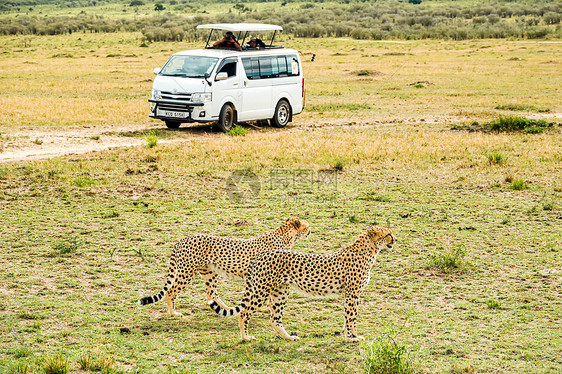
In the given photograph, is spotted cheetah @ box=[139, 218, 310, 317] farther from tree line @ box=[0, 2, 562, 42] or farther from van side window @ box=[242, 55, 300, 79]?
tree line @ box=[0, 2, 562, 42]

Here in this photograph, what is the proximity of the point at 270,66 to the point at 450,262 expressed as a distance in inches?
479

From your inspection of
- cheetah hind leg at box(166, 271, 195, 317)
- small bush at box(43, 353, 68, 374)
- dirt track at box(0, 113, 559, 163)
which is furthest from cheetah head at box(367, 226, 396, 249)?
dirt track at box(0, 113, 559, 163)

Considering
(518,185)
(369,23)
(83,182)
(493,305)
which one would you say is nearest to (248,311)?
(493,305)

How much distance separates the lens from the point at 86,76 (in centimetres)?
3262

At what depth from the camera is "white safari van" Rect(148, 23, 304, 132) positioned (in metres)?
18.2

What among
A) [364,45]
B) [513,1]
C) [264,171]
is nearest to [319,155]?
[264,171]

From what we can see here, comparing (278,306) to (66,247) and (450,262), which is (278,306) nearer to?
(450,262)

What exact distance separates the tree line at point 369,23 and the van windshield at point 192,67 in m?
36.6

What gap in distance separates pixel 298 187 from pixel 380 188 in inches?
58.0

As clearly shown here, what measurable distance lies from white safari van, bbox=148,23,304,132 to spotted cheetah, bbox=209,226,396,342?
11852 millimetres

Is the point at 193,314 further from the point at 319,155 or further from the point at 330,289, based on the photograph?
the point at 319,155

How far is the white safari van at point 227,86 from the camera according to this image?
59.9ft

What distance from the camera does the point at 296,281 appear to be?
263 inches

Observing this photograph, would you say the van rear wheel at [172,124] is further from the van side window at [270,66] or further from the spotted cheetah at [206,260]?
the spotted cheetah at [206,260]
